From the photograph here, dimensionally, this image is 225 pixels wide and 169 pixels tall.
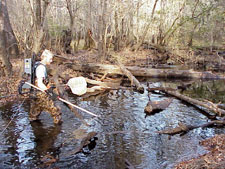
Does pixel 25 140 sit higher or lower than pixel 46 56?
lower

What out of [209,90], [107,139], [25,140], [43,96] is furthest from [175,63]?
[25,140]

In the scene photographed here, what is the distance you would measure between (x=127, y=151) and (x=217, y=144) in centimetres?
206

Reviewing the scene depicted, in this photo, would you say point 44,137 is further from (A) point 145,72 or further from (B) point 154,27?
(B) point 154,27

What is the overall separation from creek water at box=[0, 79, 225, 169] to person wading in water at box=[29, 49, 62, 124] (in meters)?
0.42

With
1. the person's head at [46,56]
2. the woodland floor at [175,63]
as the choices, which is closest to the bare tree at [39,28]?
the woodland floor at [175,63]

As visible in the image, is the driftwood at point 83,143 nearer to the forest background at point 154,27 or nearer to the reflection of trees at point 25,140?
the reflection of trees at point 25,140

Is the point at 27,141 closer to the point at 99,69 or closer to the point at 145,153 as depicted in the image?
the point at 145,153

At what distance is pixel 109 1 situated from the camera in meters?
22.4

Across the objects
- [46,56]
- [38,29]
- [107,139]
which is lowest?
[107,139]

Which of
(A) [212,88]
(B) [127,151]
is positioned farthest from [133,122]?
(A) [212,88]

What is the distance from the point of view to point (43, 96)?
625 centimetres

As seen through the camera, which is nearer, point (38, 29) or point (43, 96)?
point (43, 96)

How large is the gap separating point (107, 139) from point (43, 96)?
2061 mm

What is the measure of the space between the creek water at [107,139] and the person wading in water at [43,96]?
416 millimetres
